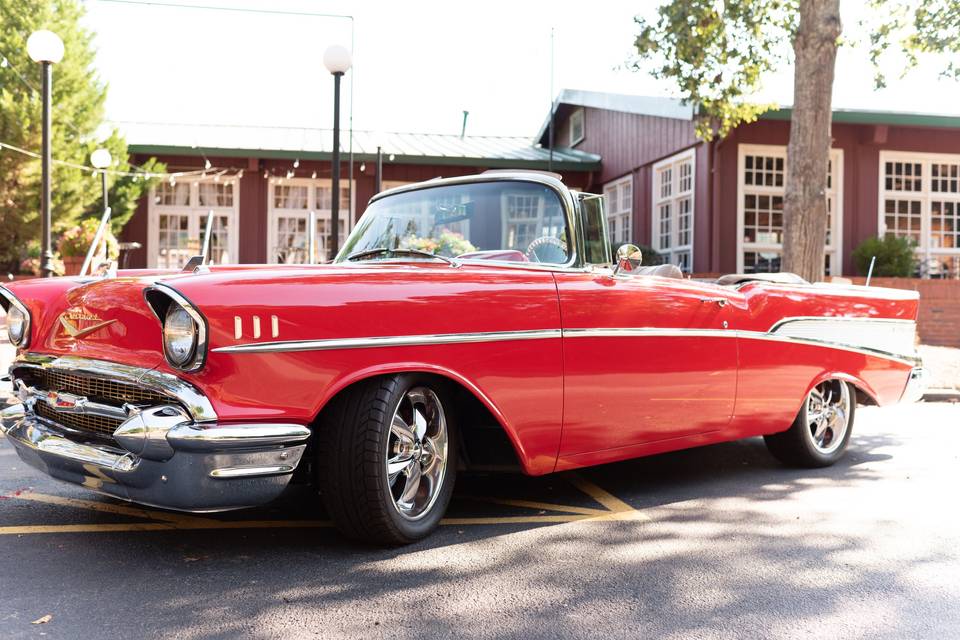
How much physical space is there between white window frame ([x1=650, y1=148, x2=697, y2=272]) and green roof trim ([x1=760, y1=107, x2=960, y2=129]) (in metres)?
1.87

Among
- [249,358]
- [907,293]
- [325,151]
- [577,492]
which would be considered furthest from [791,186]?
[325,151]

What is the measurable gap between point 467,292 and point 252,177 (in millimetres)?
16829

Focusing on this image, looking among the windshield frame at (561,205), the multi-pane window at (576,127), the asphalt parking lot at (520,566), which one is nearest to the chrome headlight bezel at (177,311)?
the asphalt parking lot at (520,566)

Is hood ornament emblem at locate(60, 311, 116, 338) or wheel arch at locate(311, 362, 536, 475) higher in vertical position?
hood ornament emblem at locate(60, 311, 116, 338)

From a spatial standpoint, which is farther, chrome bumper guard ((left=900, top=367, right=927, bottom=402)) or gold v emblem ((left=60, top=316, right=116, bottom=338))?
chrome bumper guard ((left=900, top=367, right=927, bottom=402))

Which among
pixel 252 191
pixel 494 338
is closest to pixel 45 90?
pixel 494 338


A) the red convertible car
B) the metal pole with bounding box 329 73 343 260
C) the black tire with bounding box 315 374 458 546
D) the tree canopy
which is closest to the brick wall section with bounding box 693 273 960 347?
the metal pole with bounding box 329 73 343 260

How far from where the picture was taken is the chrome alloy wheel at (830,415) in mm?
5332

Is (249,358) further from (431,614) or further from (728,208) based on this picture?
(728,208)

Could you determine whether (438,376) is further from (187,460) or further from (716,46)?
(716,46)

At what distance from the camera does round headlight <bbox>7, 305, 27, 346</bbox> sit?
3547mm

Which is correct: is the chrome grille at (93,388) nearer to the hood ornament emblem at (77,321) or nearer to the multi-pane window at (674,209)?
the hood ornament emblem at (77,321)

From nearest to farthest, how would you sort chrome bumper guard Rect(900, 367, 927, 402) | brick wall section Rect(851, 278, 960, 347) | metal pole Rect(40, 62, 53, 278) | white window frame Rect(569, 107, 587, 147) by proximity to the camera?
chrome bumper guard Rect(900, 367, 927, 402) < metal pole Rect(40, 62, 53, 278) < brick wall section Rect(851, 278, 960, 347) < white window frame Rect(569, 107, 587, 147)

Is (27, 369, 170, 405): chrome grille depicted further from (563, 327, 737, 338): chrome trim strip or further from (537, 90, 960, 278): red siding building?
(537, 90, 960, 278): red siding building
